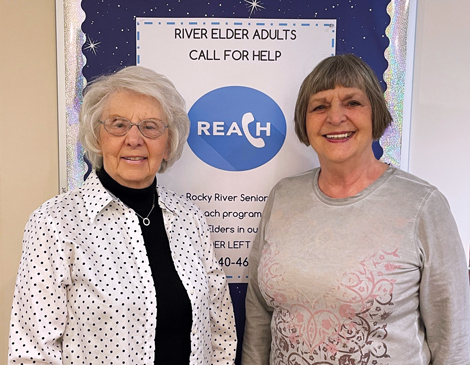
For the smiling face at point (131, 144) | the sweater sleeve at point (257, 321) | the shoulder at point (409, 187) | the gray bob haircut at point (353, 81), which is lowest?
the sweater sleeve at point (257, 321)

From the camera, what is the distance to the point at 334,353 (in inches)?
54.8

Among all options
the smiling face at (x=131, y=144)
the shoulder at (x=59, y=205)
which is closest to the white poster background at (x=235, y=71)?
the smiling face at (x=131, y=144)

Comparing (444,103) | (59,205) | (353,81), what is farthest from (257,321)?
(444,103)

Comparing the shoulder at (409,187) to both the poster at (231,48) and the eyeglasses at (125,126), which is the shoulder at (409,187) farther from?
the eyeglasses at (125,126)

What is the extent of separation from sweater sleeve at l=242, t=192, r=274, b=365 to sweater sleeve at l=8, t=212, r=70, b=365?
0.76m

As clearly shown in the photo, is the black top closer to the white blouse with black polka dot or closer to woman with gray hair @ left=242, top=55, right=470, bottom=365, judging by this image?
the white blouse with black polka dot

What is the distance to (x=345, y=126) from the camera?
1.47 meters

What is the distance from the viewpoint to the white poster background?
1839 millimetres

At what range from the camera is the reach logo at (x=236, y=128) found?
187 centimetres

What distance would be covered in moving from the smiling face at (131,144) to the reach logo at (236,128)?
1.34ft

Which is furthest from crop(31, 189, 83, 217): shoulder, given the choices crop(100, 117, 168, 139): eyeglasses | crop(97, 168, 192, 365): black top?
crop(100, 117, 168, 139): eyeglasses

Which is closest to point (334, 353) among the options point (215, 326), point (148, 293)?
point (215, 326)

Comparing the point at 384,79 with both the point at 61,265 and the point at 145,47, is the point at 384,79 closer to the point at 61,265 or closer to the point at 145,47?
the point at 145,47

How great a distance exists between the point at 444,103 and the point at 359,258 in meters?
0.98
